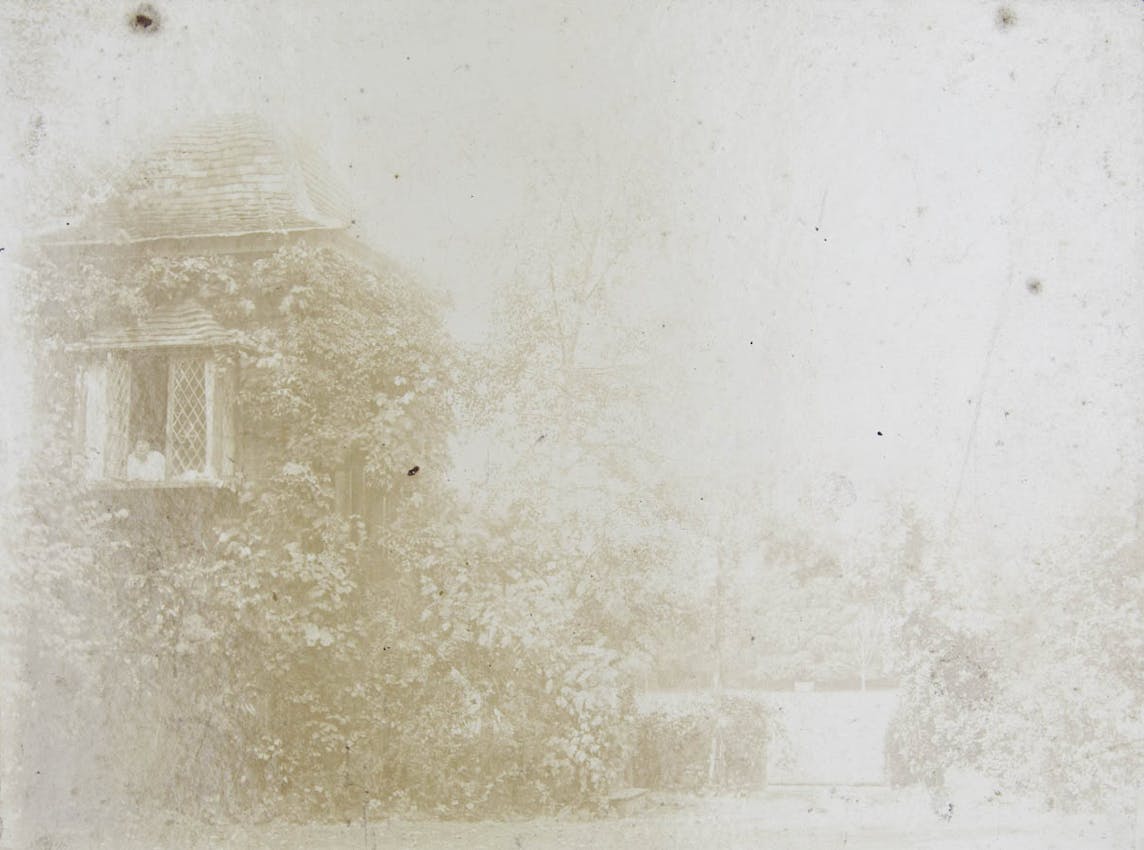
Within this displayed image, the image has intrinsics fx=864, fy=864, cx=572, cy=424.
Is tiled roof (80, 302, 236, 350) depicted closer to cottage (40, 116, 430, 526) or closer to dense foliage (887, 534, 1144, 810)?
cottage (40, 116, 430, 526)

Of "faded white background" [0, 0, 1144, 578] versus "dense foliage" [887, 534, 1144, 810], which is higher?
"faded white background" [0, 0, 1144, 578]

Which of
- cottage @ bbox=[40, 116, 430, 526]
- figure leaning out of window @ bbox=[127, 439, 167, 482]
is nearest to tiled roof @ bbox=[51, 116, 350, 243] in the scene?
cottage @ bbox=[40, 116, 430, 526]

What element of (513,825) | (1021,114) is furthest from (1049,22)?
(513,825)

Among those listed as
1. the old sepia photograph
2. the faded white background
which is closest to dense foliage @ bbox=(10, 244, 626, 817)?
the old sepia photograph

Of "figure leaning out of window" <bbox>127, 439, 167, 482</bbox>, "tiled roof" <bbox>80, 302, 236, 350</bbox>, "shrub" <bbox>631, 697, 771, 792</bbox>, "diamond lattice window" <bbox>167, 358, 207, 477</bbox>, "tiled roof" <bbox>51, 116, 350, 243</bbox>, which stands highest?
"tiled roof" <bbox>51, 116, 350, 243</bbox>

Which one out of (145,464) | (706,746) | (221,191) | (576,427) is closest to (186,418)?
(145,464)

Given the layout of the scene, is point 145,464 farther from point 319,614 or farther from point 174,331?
point 319,614

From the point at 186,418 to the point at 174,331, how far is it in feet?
0.79

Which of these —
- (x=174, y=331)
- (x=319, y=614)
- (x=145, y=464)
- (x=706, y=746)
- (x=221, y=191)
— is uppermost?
(x=221, y=191)

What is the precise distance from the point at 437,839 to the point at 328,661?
1.84ft

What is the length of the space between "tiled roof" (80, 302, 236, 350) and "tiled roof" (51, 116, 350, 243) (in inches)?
8.6

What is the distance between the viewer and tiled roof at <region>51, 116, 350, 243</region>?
235cm

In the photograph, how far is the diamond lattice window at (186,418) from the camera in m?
2.36

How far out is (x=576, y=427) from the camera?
2363mm
